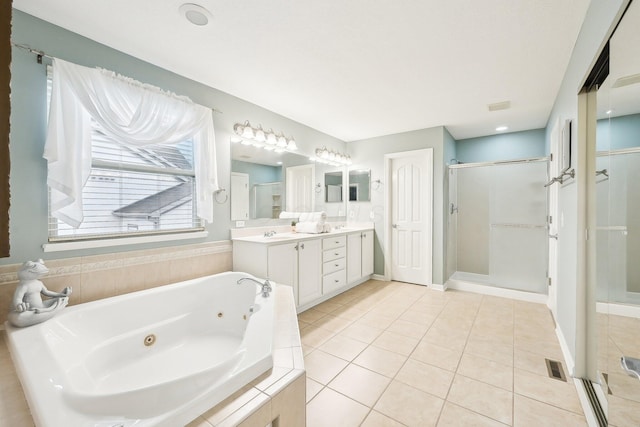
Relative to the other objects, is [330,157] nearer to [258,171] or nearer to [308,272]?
[258,171]

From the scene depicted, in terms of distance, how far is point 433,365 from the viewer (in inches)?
78.0

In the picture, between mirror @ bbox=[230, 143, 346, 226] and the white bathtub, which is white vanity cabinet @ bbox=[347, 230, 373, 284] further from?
the white bathtub

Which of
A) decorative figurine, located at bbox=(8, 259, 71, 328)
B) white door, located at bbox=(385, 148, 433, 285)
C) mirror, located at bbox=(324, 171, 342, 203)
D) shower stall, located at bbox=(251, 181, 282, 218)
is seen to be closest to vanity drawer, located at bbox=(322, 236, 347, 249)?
shower stall, located at bbox=(251, 181, 282, 218)

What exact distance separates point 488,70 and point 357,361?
2661 mm

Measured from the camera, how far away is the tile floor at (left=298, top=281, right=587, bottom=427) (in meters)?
1.51

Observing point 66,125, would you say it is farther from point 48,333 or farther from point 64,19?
point 48,333

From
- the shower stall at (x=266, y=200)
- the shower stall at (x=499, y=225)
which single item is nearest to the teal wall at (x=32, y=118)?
the shower stall at (x=266, y=200)

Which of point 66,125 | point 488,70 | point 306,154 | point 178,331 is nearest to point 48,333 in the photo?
point 178,331

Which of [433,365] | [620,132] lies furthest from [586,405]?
[620,132]

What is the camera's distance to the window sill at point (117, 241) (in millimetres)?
1678

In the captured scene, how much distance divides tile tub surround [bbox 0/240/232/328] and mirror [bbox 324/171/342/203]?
204 centimetres

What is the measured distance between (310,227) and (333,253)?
0.45m

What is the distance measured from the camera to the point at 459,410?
1.54 metres

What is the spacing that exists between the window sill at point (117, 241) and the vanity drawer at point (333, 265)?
1.42 m
